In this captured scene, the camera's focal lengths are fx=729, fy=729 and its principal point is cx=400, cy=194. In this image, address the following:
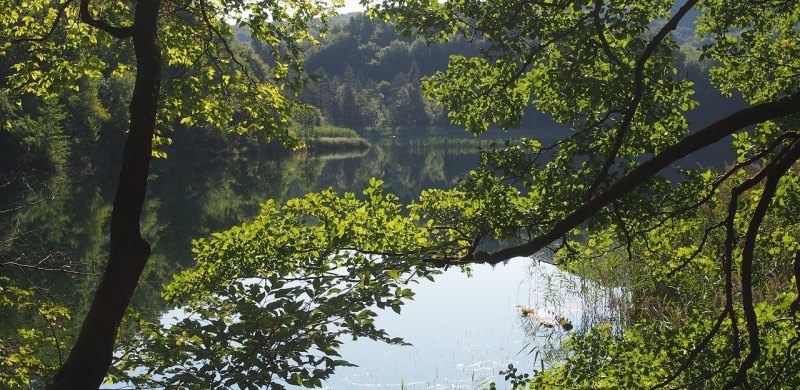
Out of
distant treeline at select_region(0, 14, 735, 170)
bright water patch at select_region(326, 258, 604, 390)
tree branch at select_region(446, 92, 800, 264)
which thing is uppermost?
distant treeline at select_region(0, 14, 735, 170)

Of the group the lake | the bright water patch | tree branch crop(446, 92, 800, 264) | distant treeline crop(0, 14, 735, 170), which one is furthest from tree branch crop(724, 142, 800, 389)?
the bright water patch

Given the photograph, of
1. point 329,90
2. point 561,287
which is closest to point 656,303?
point 561,287

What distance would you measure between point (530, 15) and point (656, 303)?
863 centimetres

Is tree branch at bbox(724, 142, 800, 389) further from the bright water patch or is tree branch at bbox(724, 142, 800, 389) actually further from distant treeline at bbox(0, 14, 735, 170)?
the bright water patch

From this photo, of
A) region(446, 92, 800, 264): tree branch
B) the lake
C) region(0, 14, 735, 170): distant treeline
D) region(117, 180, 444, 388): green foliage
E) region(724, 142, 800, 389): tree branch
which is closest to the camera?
region(117, 180, 444, 388): green foliage

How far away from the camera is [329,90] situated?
461 ft

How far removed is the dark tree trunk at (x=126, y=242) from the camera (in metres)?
5.01

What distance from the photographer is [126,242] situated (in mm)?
5270

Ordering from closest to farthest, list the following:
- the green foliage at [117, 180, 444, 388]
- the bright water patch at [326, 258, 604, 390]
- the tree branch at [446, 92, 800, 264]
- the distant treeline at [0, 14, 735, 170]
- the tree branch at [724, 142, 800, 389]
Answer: the green foliage at [117, 180, 444, 388] < the tree branch at [446, 92, 800, 264] < the tree branch at [724, 142, 800, 389] < the bright water patch at [326, 258, 604, 390] < the distant treeline at [0, 14, 735, 170]

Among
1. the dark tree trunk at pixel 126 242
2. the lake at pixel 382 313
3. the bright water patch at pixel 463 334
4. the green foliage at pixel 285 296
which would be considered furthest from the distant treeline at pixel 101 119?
the bright water patch at pixel 463 334

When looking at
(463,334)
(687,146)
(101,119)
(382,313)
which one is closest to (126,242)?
(687,146)

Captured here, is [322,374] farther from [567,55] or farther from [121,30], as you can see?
[567,55]

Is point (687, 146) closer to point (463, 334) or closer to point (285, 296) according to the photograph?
point (285, 296)

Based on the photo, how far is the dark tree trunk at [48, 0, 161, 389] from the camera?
501 cm
